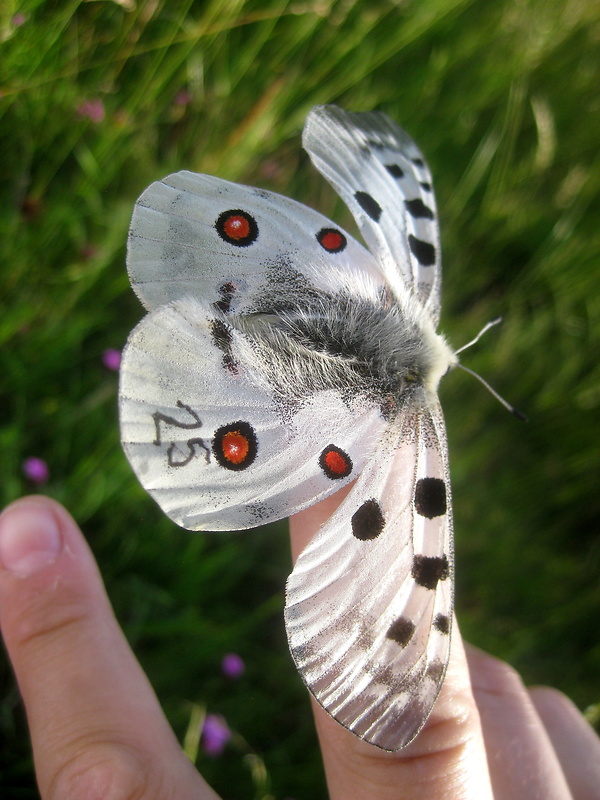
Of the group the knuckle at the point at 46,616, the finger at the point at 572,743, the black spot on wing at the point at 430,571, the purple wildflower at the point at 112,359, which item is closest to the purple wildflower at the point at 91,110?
the purple wildflower at the point at 112,359

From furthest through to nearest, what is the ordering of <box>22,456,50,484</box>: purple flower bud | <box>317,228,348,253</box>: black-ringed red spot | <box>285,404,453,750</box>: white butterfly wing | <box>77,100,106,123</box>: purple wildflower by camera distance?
<box>77,100,106,123</box>: purple wildflower, <box>22,456,50,484</box>: purple flower bud, <box>317,228,348,253</box>: black-ringed red spot, <box>285,404,453,750</box>: white butterfly wing

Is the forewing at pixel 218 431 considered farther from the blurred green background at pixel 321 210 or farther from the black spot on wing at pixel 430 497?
the blurred green background at pixel 321 210

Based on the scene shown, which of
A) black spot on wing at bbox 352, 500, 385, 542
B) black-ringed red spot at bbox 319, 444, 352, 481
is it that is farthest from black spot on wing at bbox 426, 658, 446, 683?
black-ringed red spot at bbox 319, 444, 352, 481

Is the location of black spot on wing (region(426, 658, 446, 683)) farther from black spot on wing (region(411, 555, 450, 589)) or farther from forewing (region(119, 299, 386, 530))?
forewing (region(119, 299, 386, 530))

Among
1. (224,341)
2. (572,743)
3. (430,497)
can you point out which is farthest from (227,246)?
(572,743)

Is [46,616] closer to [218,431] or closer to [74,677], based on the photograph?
[74,677]

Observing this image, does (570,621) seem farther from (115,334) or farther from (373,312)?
(115,334)

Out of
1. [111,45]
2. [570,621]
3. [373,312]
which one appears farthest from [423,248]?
[570,621]
